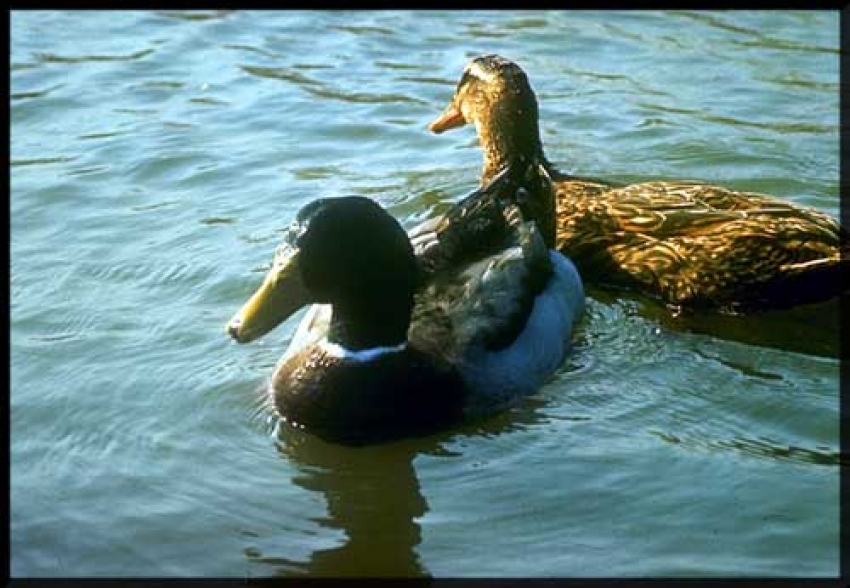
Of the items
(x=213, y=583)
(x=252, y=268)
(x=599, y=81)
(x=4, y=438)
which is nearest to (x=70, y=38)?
(x=599, y=81)

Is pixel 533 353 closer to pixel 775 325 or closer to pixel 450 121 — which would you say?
pixel 775 325

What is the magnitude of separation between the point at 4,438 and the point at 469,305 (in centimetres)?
216

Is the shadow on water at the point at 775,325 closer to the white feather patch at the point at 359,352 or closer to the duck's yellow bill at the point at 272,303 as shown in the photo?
the white feather patch at the point at 359,352

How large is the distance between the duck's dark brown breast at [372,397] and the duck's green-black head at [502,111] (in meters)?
2.53

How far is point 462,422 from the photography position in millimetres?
7367

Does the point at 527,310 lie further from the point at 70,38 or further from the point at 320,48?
the point at 70,38

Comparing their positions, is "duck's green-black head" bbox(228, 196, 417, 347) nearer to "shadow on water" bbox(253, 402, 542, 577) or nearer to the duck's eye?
"shadow on water" bbox(253, 402, 542, 577)

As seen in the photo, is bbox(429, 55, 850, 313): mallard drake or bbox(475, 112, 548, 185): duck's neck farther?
bbox(475, 112, 548, 185): duck's neck

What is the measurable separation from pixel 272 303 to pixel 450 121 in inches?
149

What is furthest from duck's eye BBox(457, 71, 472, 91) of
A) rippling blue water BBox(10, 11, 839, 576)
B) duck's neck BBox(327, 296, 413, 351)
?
duck's neck BBox(327, 296, 413, 351)

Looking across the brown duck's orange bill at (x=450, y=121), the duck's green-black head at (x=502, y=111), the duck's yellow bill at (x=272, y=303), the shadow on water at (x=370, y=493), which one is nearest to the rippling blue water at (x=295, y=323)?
the shadow on water at (x=370, y=493)

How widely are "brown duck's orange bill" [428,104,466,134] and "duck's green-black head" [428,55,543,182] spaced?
12.0 inches

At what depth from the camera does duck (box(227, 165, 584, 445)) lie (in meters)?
7.13

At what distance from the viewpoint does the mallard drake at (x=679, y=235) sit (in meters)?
8.42
